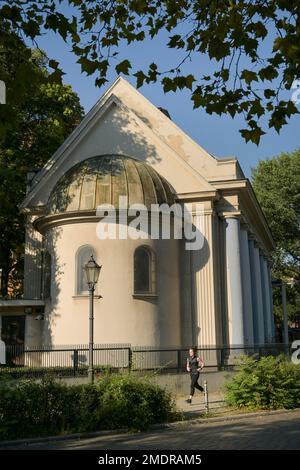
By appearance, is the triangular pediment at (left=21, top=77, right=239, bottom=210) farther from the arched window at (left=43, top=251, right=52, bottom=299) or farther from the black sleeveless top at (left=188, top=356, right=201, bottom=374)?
the black sleeveless top at (left=188, top=356, right=201, bottom=374)

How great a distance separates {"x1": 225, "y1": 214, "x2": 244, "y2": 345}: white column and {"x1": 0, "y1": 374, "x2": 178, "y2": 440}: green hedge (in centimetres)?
1110

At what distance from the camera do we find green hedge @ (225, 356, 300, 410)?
15883 millimetres

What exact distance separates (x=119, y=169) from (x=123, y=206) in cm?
195

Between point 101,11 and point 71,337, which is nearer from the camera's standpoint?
point 101,11

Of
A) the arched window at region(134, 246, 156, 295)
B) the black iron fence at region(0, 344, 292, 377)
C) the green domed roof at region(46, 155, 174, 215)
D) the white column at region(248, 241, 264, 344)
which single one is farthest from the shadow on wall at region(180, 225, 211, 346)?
the white column at region(248, 241, 264, 344)

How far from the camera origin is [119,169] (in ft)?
76.9

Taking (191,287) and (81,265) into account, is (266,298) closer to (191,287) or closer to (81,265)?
(191,287)

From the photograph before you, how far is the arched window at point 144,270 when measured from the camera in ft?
73.2

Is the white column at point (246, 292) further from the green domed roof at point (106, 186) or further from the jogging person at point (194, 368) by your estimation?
the jogging person at point (194, 368)

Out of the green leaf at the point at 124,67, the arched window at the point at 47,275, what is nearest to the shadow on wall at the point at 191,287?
the arched window at the point at 47,275

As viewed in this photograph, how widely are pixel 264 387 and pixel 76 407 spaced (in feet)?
18.6

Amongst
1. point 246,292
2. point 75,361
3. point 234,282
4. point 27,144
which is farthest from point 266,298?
point 75,361
